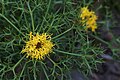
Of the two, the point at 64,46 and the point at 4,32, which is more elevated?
the point at 4,32

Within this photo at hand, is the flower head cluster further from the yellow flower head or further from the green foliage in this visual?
the yellow flower head

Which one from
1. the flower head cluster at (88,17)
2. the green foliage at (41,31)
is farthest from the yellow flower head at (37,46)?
the flower head cluster at (88,17)

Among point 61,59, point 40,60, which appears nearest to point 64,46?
point 61,59

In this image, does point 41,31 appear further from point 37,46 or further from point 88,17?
point 88,17

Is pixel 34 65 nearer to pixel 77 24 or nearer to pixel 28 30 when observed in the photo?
pixel 28 30

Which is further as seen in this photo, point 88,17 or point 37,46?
point 88,17

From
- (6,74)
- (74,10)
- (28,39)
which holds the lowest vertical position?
(6,74)

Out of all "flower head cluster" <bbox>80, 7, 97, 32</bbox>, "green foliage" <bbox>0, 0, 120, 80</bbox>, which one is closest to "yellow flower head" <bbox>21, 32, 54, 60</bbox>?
"green foliage" <bbox>0, 0, 120, 80</bbox>

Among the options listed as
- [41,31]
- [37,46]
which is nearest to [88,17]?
[41,31]

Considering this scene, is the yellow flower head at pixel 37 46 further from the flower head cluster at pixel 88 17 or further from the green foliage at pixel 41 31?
the flower head cluster at pixel 88 17
